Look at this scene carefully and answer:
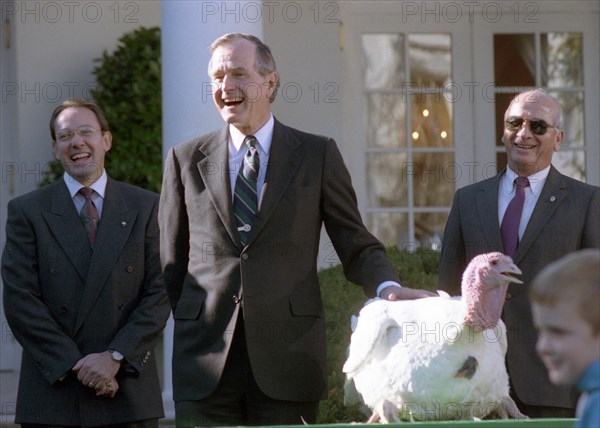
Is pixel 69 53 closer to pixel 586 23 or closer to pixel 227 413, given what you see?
pixel 586 23

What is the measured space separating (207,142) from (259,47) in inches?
14.9

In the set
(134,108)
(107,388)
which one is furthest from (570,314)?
(134,108)

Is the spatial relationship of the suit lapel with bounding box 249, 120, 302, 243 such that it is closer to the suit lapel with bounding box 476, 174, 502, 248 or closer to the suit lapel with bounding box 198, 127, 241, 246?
the suit lapel with bounding box 198, 127, 241, 246

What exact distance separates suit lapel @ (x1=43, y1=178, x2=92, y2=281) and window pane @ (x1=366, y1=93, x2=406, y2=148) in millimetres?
5178

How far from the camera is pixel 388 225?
9.60 meters

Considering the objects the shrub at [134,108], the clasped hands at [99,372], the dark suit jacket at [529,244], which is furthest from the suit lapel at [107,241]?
the shrub at [134,108]

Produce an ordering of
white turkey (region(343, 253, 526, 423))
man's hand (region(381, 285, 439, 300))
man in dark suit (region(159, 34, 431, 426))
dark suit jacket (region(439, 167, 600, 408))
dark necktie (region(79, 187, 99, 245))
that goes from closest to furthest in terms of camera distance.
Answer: white turkey (region(343, 253, 526, 423)) < man's hand (region(381, 285, 439, 300)) < man in dark suit (region(159, 34, 431, 426)) < dark suit jacket (region(439, 167, 600, 408)) < dark necktie (region(79, 187, 99, 245))

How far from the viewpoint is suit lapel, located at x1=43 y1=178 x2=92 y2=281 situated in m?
4.59

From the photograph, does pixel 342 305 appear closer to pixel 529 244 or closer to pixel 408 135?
pixel 529 244

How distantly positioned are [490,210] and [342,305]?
2.28 meters

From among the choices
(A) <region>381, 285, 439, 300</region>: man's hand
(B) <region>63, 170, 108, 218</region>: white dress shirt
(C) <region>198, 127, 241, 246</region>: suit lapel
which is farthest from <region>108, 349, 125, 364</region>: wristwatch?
(A) <region>381, 285, 439, 300</region>: man's hand

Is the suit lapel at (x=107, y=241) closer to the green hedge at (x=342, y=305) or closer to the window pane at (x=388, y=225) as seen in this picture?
the green hedge at (x=342, y=305)

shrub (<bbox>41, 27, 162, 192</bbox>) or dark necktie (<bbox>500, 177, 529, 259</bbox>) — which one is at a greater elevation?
shrub (<bbox>41, 27, 162, 192</bbox>)

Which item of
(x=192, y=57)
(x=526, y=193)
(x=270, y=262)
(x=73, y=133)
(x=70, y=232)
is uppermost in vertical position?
(x=192, y=57)
